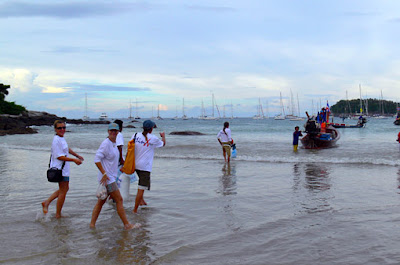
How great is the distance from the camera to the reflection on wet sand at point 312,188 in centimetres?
709

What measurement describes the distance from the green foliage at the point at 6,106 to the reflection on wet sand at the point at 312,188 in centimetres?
6339

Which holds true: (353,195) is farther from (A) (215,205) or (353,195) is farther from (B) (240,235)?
(B) (240,235)

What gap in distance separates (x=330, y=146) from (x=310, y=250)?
19025mm

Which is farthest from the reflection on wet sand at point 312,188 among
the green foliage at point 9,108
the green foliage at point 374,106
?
the green foliage at point 374,106

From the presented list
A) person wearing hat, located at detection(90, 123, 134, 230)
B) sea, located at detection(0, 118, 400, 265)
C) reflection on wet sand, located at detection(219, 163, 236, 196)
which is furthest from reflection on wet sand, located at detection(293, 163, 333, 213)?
person wearing hat, located at detection(90, 123, 134, 230)

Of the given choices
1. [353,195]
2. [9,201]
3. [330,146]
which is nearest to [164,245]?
[9,201]

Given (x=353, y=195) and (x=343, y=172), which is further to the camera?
(x=343, y=172)

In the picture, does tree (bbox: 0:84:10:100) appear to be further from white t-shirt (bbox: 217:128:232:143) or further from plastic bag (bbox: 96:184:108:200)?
plastic bag (bbox: 96:184:108:200)

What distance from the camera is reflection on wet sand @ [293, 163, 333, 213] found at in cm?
709

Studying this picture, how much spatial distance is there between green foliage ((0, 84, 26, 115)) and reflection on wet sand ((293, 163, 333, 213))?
6339cm

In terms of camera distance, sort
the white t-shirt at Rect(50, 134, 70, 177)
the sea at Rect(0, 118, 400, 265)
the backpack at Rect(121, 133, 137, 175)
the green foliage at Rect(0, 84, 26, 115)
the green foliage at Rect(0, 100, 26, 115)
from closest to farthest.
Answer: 1. the sea at Rect(0, 118, 400, 265)
2. the white t-shirt at Rect(50, 134, 70, 177)
3. the backpack at Rect(121, 133, 137, 175)
4. the green foliage at Rect(0, 100, 26, 115)
5. the green foliage at Rect(0, 84, 26, 115)

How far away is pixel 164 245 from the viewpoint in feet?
16.4

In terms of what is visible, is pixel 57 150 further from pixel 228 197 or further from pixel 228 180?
pixel 228 180

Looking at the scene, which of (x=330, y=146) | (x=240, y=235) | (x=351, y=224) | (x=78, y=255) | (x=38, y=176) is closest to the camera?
(x=78, y=255)
